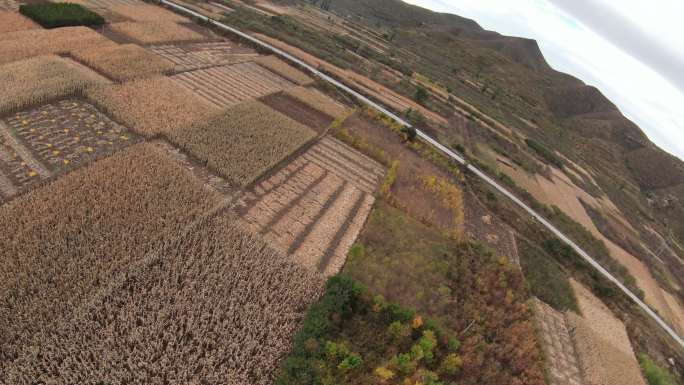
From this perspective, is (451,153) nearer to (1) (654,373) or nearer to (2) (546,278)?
(2) (546,278)

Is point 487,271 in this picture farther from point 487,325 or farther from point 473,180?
point 473,180

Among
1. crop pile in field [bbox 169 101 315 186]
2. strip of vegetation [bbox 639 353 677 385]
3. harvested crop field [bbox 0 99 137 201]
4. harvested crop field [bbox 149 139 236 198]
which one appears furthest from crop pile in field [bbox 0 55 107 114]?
strip of vegetation [bbox 639 353 677 385]

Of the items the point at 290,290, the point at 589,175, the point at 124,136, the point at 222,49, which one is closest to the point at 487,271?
the point at 290,290

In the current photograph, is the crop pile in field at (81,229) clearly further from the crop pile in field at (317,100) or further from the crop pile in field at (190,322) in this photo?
the crop pile in field at (317,100)

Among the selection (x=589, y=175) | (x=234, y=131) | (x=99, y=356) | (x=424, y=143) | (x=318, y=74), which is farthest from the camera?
(x=589, y=175)

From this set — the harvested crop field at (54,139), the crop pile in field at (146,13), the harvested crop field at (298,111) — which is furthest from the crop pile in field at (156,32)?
the harvested crop field at (54,139)

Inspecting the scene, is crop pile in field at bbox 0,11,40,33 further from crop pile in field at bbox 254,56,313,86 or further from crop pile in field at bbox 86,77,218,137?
crop pile in field at bbox 254,56,313,86

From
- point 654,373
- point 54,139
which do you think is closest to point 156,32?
point 54,139
